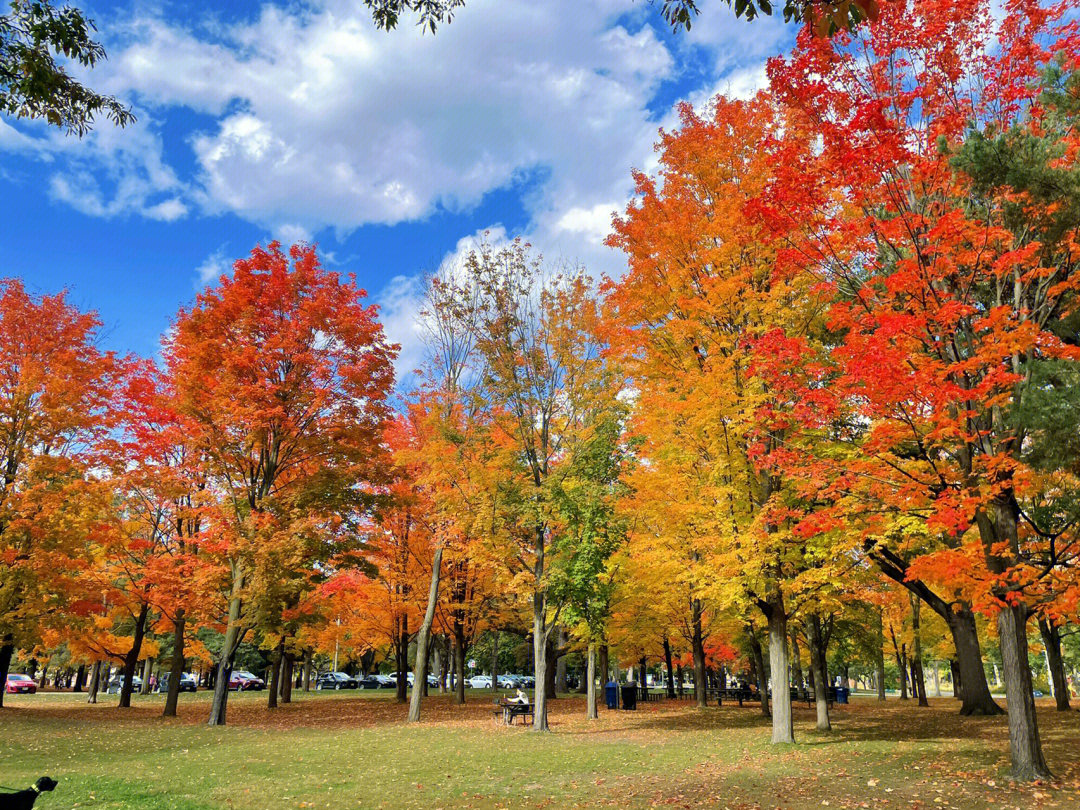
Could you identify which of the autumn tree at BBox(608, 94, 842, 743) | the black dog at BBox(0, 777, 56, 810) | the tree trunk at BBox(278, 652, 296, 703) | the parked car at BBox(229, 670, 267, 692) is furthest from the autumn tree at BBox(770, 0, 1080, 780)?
the parked car at BBox(229, 670, 267, 692)

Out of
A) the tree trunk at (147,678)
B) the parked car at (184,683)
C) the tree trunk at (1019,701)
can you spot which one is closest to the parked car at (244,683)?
the parked car at (184,683)

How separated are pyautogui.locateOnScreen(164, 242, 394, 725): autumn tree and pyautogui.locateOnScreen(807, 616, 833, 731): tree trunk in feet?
45.1

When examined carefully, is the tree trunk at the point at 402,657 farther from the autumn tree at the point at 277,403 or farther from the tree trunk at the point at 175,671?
the autumn tree at the point at 277,403

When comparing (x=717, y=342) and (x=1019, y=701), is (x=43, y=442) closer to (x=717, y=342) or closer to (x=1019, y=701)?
(x=717, y=342)

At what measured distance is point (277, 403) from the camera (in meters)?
19.4

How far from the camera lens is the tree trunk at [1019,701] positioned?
8.64 meters

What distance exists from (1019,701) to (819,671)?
23.6ft

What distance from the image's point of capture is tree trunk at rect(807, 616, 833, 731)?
15770 mm

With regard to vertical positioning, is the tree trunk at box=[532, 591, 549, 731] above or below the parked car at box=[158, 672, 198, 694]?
above

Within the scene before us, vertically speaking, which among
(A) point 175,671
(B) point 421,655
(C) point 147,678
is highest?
(B) point 421,655

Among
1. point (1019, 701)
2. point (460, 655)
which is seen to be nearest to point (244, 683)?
point (460, 655)

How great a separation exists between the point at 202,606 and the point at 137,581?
361cm

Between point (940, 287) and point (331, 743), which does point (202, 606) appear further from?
point (940, 287)

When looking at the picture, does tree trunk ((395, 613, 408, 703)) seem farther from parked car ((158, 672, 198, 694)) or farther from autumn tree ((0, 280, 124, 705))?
parked car ((158, 672, 198, 694))
